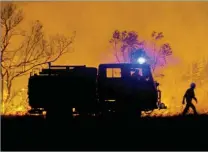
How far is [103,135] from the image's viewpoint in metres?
15.2

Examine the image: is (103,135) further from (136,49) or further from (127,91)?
(136,49)

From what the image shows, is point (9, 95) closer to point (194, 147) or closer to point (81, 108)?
point (81, 108)

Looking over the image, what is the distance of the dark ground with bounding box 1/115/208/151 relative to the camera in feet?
43.1

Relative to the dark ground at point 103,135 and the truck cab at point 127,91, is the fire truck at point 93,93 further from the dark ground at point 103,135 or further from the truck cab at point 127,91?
the dark ground at point 103,135

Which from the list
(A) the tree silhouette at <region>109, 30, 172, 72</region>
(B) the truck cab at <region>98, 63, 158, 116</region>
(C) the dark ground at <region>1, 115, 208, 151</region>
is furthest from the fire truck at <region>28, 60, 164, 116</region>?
(A) the tree silhouette at <region>109, 30, 172, 72</region>

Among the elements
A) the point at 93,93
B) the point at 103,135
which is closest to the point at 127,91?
the point at 93,93

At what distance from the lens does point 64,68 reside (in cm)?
2044

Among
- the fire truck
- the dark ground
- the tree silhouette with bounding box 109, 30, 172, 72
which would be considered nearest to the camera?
the dark ground

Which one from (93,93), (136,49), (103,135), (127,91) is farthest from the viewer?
(136,49)

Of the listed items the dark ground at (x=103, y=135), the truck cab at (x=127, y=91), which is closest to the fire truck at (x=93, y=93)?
the truck cab at (x=127, y=91)

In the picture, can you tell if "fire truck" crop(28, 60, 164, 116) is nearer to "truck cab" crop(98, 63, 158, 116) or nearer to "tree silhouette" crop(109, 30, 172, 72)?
"truck cab" crop(98, 63, 158, 116)

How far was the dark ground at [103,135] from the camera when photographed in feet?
43.1

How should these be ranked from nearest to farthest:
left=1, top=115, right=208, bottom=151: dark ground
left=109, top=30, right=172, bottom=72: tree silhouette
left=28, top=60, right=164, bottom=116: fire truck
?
left=1, top=115, right=208, bottom=151: dark ground
left=28, top=60, right=164, bottom=116: fire truck
left=109, top=30, right=172, bottom=72: tree silhouette

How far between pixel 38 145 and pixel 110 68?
6.52 metres
